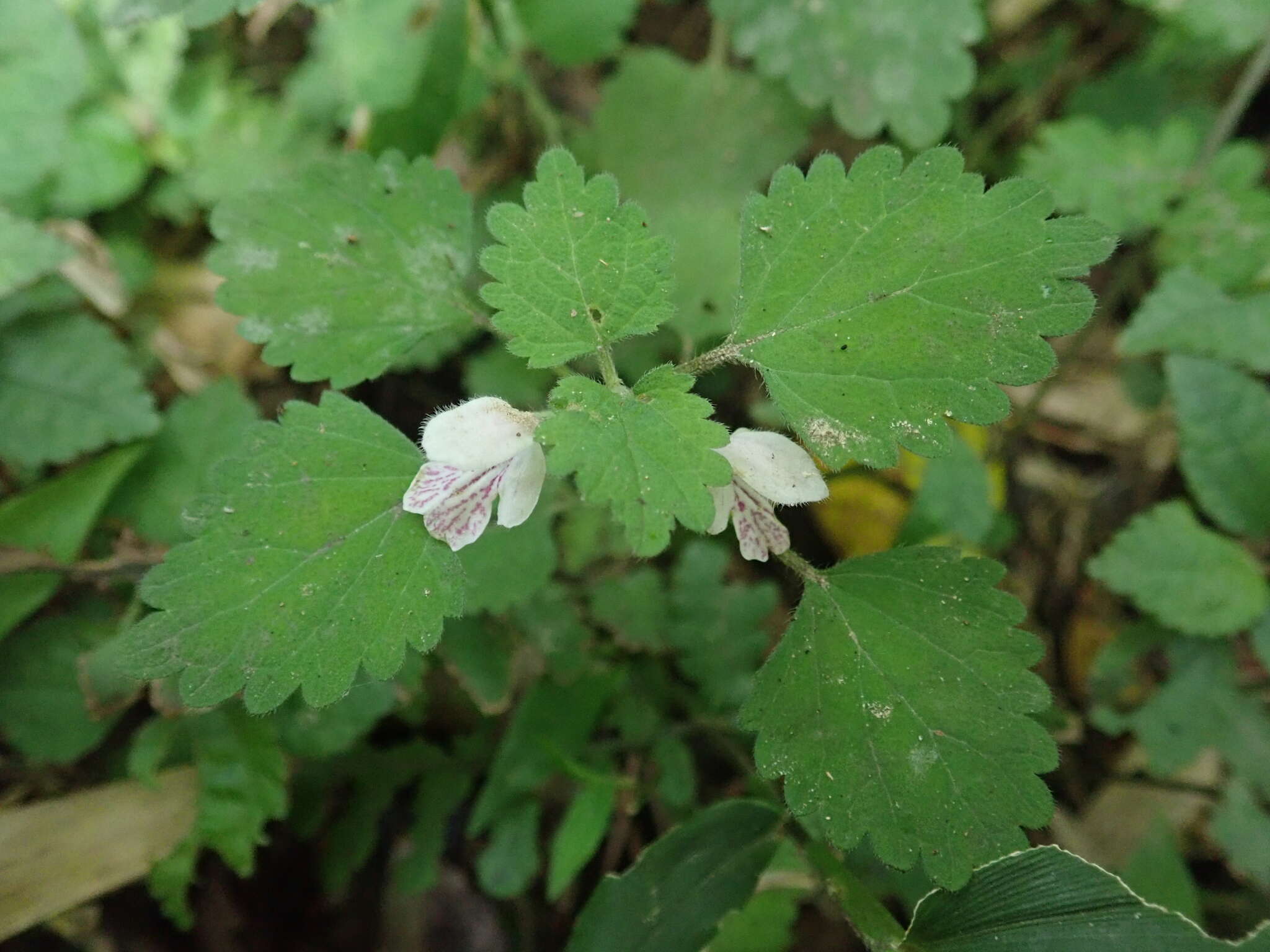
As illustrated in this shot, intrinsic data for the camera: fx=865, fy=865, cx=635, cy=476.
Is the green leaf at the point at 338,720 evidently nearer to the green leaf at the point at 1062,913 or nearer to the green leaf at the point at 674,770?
the green leaf at the point at 674,770

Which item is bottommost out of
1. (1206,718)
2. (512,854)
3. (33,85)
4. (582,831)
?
(1206,718)

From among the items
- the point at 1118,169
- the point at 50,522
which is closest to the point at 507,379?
the point at 50,522

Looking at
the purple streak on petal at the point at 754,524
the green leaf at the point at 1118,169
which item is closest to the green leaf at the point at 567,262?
the purple streak on petal at the point at 754,524

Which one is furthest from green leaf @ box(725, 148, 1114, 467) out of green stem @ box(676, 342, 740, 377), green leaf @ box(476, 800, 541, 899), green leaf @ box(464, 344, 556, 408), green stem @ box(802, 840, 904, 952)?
green leaf @ box(476, 800, 541, 899)

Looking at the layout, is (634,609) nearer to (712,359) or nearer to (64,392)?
(712,359)

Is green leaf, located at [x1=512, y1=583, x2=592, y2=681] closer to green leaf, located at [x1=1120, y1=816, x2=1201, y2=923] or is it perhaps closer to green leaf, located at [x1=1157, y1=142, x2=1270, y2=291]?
green leaf, located at [x1=1120, y1=816, x2=1201, y2=923]

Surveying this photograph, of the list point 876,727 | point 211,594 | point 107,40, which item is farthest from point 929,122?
point 107,40
